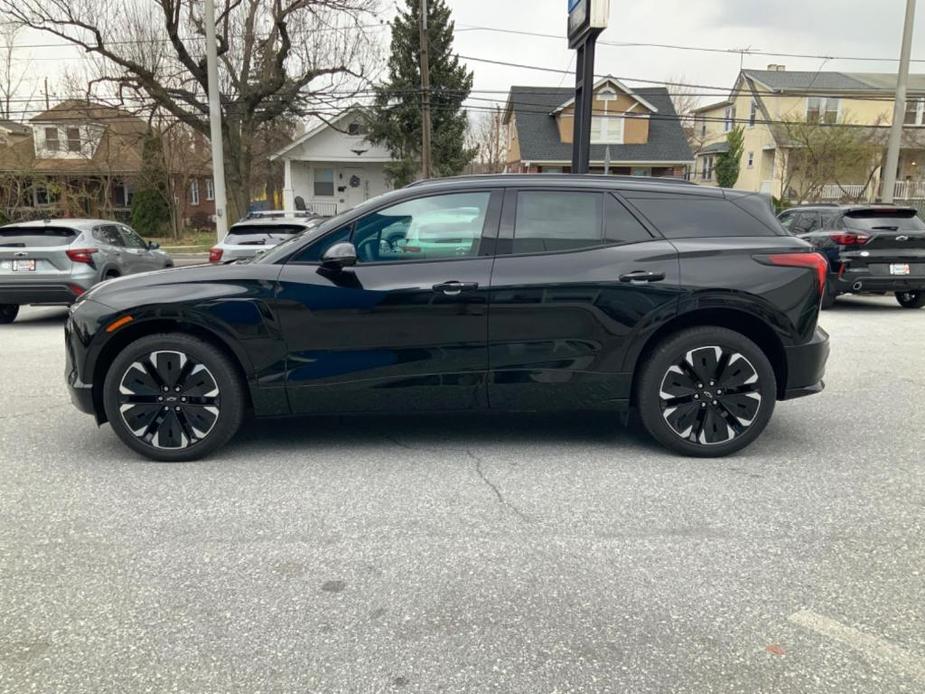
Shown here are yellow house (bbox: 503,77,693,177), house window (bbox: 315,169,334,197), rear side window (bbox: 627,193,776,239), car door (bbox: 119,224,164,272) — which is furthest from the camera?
yellow house (bbox: 503,77,693,177)

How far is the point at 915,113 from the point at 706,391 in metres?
44.3

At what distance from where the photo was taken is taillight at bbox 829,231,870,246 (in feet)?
34.1

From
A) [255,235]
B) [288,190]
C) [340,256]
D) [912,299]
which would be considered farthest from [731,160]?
[340,256]

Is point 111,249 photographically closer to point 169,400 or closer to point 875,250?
point 169,400

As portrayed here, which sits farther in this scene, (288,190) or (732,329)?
(288,190)

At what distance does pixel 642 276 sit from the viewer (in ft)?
14.0

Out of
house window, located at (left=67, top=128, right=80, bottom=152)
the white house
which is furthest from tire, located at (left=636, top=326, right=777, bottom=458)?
house window, located at (left=67, top=128, right=80, bottom=152)

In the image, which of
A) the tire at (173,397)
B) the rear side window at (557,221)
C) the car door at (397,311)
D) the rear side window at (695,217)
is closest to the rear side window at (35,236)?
the tire at (173,397)

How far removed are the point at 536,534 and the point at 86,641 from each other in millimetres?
1911

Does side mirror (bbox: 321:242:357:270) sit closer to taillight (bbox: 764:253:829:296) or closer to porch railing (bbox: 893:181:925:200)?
taillight (bbox: 764:253:829:296)

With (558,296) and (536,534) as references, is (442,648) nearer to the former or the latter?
(536,534)

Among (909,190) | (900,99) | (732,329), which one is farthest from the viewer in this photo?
(909,190)

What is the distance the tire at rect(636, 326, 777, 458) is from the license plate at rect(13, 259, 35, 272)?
8.89 m

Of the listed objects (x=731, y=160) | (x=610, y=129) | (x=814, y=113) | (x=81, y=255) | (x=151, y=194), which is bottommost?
(x=81, y=255)
